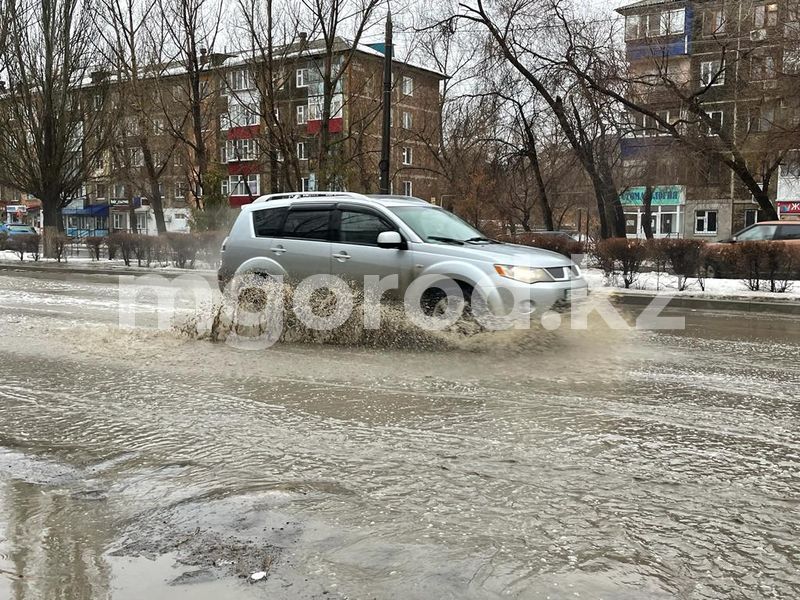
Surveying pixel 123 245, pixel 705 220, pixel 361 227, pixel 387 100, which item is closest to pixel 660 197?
pixel 705 220

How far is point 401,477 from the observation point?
164 inches

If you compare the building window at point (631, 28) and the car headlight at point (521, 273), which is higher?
the building window at point (631, 28)

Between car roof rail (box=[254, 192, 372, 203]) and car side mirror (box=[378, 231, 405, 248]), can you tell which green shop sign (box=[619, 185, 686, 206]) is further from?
car side mirror (box=[378, 231, 405, 248])

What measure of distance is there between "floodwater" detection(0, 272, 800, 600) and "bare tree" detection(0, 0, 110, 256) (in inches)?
958

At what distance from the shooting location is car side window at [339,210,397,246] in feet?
28.8

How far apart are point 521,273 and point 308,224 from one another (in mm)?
3036

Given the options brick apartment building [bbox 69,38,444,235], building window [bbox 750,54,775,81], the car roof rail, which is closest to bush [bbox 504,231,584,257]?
brick apartment building [bbox 69,38,444,235]

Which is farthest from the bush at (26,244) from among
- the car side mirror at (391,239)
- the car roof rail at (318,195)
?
the car side mirror at (391,239)

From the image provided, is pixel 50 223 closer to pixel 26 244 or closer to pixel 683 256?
pixel 26 244

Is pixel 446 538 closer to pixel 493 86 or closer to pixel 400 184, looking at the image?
pixel 493 86

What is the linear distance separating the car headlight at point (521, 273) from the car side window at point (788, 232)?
13388 mm

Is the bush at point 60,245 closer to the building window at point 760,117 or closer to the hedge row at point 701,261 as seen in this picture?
the hedge row at point 701,261

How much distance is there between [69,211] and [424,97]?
5453cm

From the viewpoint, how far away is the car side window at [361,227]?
878 centimetres
